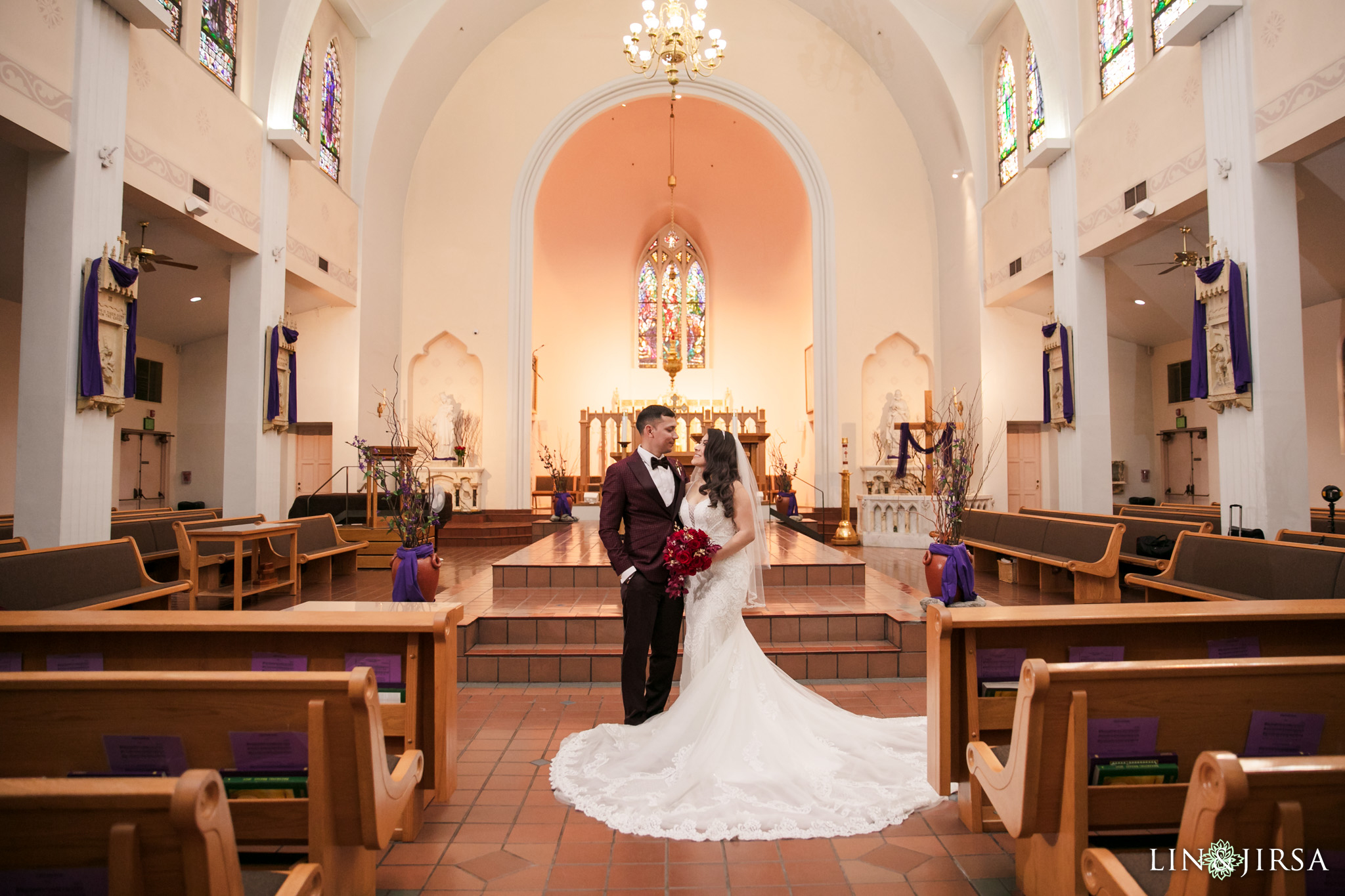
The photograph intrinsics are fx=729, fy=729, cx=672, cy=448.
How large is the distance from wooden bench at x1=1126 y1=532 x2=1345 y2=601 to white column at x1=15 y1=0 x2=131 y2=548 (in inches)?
337

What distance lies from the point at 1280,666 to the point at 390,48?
1396 cm

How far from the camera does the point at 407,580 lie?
546 centimetres

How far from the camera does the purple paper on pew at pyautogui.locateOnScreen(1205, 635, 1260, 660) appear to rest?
2.64 meters

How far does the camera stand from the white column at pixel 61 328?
612 cm

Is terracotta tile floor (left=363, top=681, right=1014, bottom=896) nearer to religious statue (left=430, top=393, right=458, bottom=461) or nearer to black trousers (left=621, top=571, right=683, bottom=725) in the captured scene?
black trousers (left=621, top=571, right=683, bottom=725)

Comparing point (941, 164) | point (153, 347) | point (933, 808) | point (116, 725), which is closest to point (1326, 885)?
point (933, 808)

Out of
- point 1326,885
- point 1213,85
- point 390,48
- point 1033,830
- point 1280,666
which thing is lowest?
point 1033,830

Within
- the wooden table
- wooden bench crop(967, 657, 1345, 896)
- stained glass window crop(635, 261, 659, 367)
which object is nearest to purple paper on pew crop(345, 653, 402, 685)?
wooden bench crop(967, 657, 1345, 896)

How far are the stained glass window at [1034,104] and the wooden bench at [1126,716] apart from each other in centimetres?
1051

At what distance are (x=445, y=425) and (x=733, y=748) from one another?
37.1 ft

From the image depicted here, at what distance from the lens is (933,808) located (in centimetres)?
275

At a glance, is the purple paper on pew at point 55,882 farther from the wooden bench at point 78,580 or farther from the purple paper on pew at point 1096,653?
the wooden bench at point 78,580

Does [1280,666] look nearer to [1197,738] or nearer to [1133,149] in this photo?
[1197,738]

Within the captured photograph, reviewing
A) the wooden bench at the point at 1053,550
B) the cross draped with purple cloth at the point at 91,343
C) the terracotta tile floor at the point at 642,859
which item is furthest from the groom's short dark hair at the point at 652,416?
the cross draped with purple cloth at the point at 91,343
